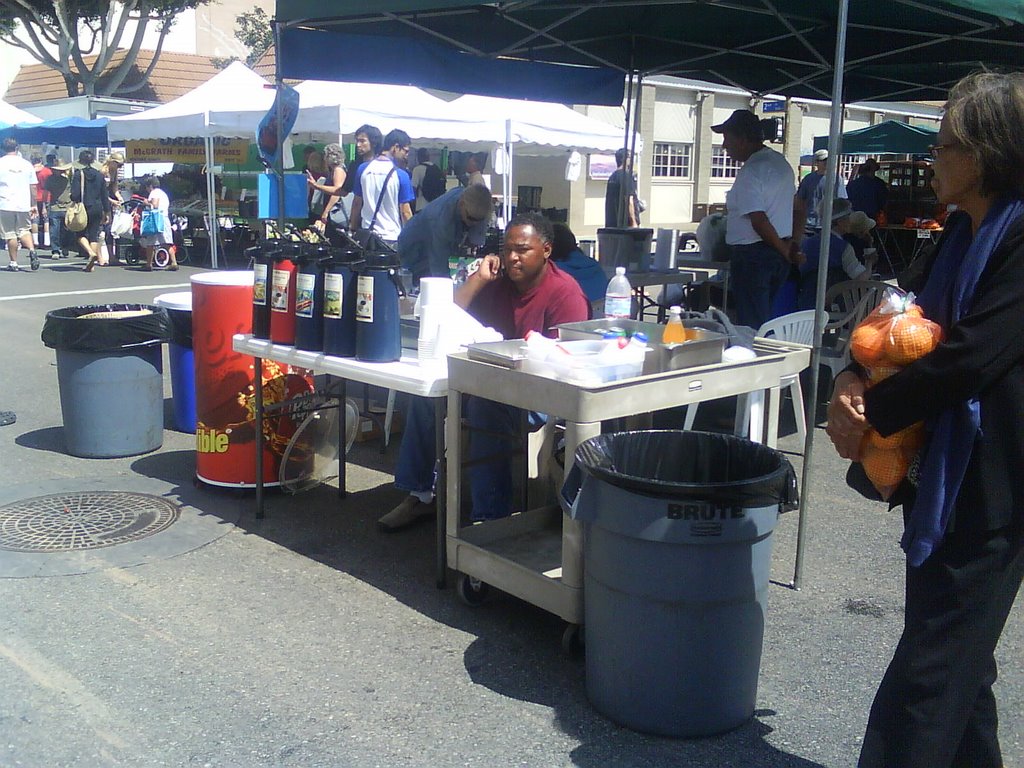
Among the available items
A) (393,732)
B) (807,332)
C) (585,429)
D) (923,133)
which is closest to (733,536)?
(585,429)

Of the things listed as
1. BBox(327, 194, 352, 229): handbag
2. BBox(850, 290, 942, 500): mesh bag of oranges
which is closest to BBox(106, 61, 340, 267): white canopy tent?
BBox(327, 194, 352, 229): handbag

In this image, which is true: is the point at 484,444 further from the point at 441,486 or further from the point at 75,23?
the point at 75,23

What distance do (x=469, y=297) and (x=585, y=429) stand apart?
1.45 m

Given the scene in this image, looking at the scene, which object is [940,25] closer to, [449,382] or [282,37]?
[282,37]

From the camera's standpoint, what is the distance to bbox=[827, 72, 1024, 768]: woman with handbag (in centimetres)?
224

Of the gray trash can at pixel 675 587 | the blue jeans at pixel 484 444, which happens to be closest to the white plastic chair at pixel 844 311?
the blue jeans at pixel 484 444

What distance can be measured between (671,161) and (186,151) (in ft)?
50.1

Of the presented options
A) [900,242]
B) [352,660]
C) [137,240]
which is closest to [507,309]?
[352,660]

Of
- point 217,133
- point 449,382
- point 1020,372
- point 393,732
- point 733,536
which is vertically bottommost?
point 393,732

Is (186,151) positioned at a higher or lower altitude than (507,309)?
higher

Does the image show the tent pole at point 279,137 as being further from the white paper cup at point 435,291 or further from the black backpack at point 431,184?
the black backpack at point 431,184

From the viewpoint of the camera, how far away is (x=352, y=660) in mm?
3631

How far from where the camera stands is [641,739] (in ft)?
10.2

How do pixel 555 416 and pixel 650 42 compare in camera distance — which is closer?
pixel 555 416
